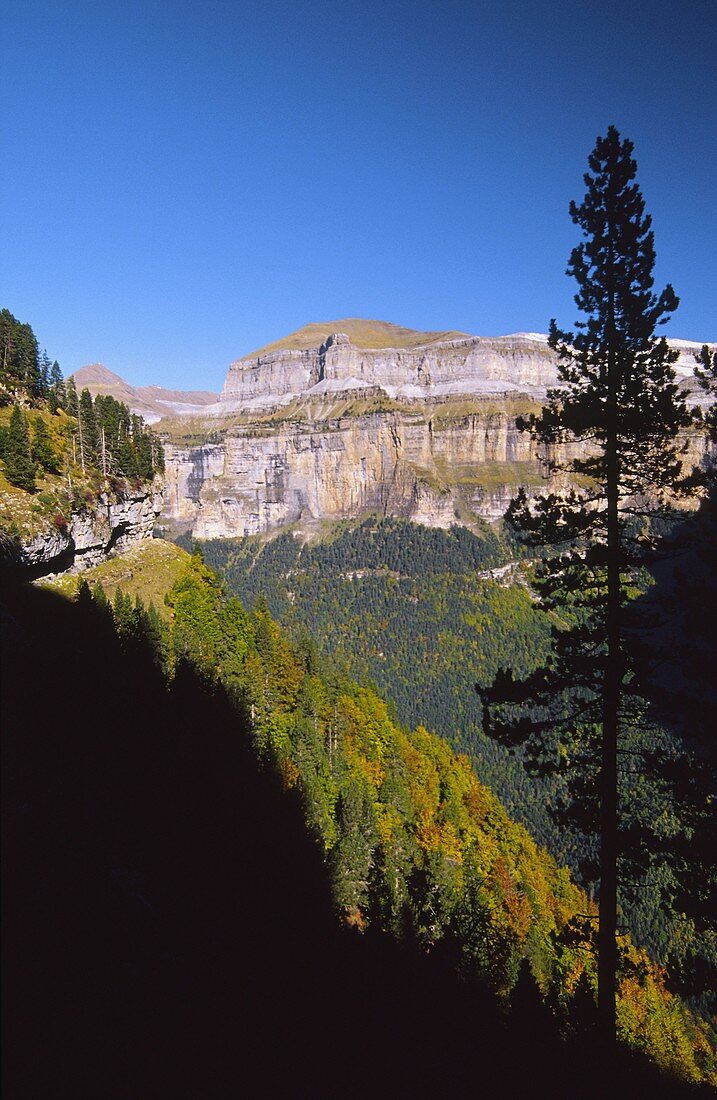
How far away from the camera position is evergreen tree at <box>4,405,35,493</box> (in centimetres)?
3133

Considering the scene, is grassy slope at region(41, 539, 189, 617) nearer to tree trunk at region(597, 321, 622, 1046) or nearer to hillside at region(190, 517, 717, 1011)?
hillside at region(190, 517, 717, 1011)

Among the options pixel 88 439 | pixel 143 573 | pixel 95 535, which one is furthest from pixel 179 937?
pixel 88 439

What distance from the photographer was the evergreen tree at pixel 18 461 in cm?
3133

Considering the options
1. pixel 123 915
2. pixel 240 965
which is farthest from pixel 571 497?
pixel 240 965

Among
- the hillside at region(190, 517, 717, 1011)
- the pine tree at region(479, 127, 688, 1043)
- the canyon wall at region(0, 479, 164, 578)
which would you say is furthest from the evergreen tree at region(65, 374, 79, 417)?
the pine tree at region(479, 127, 688, 1043)

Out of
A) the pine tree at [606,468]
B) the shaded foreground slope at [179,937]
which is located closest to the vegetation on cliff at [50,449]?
the shaded foreground slope at [179,937]

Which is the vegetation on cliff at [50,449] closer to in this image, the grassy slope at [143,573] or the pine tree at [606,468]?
the grassy slope at [143,573]

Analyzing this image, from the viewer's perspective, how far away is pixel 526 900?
44.6m

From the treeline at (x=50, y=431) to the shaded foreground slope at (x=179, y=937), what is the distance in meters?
8.09

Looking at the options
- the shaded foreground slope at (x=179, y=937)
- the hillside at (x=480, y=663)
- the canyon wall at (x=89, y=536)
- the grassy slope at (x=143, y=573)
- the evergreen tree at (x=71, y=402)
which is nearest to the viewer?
the shaded foreground slope at (x=179, y=937)

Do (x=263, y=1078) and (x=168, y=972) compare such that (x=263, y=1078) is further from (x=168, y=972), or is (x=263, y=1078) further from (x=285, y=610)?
(x=285, y=610)

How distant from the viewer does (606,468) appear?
1598 centimetres

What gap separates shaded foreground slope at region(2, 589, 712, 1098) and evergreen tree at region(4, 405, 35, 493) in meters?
6.27

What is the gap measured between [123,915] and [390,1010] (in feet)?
57.0
